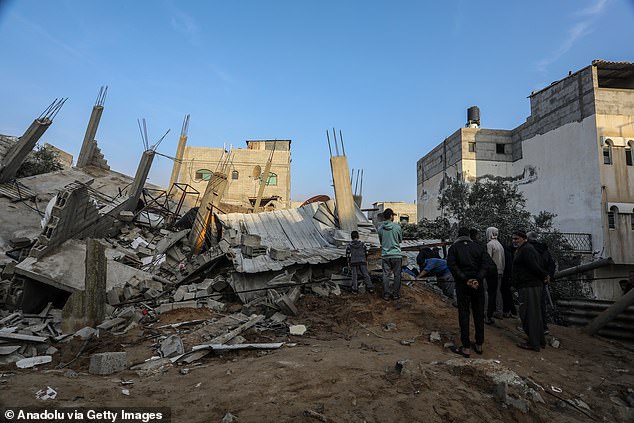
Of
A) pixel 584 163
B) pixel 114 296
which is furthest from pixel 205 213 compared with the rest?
pixel 584 163

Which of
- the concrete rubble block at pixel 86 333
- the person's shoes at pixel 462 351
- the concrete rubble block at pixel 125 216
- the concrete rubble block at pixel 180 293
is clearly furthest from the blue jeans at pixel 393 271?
the concrete rubble block at pixel 125 216

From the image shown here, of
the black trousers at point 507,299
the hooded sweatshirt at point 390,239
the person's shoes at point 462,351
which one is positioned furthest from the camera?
the hooded sweatshirt at point 390,239

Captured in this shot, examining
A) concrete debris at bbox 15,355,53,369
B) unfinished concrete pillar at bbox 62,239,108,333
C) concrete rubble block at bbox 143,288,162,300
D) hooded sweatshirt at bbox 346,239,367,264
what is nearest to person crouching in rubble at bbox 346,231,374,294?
hooded sweatshirt at bbox 346,239,367,264

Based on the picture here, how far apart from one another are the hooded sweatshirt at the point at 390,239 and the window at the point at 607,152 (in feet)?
52.4

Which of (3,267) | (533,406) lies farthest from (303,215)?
(533,406)

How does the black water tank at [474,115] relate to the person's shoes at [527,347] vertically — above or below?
above

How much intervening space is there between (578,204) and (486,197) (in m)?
4.63

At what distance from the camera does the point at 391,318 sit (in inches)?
260

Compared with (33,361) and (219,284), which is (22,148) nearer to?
(219,284)

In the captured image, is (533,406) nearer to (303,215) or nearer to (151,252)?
(303,215)

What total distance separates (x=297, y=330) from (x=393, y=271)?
2.32 m

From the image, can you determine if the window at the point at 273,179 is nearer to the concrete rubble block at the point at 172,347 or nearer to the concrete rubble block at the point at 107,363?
the concrete rubble block at the point at 172,347

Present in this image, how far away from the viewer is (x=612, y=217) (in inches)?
664

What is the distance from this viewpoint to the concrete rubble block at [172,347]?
16.6ft
